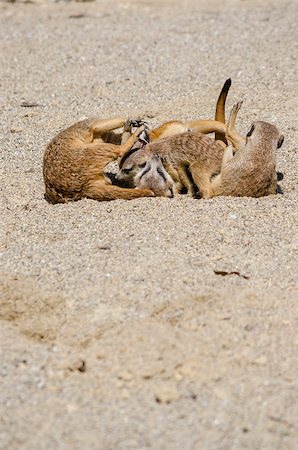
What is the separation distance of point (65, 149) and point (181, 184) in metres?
0.87

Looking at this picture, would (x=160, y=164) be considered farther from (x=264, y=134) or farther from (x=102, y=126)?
(x=264, y=134)

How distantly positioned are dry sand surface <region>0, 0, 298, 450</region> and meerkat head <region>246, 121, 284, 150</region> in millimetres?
379

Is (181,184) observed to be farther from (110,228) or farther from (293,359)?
(293,359)

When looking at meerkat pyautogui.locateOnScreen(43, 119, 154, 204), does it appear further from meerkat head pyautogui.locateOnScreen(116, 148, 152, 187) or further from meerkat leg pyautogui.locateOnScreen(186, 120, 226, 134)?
meerkat leg pyautogui.locateOnScreen(186, 120, 226, 134)

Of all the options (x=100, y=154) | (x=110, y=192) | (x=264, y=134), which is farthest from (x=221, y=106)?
(x=110, y=192)

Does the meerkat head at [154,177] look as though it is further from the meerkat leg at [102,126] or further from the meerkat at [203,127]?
the meerkat leg at [102,126]

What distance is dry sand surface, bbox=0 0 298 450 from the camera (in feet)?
13.3

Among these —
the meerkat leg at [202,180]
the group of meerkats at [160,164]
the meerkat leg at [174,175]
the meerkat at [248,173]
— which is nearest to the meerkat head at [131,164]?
the group of meerkats at [160,164]

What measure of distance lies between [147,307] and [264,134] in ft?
7.10

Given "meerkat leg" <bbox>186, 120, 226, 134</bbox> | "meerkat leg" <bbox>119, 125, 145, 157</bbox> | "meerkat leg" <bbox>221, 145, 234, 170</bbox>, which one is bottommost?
"meerkat leg" <bbox>221, 145, 234, 170</bbox>

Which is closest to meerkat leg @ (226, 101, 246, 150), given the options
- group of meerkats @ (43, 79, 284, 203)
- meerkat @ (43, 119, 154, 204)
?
group of meerkats @ (43, 79, 284, 203)

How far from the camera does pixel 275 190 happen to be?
6.39m

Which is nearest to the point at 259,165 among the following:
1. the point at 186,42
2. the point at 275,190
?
the point at 275,190

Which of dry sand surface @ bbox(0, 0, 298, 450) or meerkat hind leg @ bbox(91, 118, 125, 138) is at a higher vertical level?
meerkat hind leg @ bbox(91, 118, 125, 138)
